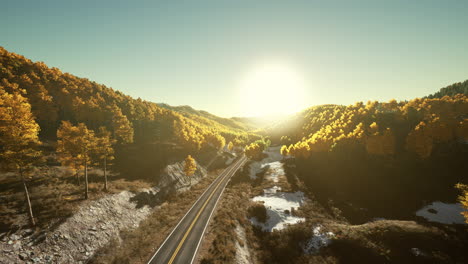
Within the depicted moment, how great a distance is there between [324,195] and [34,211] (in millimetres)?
58595

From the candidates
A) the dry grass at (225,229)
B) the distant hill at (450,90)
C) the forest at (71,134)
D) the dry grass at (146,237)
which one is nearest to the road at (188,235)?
the dry grass at (146,237)

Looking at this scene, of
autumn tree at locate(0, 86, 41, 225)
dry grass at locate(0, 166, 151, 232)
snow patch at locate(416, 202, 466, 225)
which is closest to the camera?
autumn tree at locate(0, 86, 41, 225)

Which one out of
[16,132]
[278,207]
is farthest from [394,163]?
[16,132]

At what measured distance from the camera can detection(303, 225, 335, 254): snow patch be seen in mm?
26523

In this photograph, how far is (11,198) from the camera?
22.0 metres

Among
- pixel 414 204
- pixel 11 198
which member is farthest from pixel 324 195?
pixel 11 198

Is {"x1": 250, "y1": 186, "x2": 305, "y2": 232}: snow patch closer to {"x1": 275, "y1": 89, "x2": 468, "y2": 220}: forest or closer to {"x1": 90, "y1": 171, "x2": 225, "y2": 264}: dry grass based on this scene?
{"x1": 275, "y1": 89, "x2": 468, "y2": 220}: forest

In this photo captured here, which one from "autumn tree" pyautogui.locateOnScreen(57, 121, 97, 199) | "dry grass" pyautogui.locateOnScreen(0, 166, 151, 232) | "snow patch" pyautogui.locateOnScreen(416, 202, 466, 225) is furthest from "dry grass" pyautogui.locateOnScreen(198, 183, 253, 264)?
"snow patch" pyautogui.locateOnScreen(416, 202, 466, 225)

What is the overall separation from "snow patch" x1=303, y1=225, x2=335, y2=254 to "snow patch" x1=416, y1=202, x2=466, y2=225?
23.0 metres

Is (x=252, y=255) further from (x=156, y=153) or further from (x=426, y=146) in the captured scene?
(x=426, y=146)

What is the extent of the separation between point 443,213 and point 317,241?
2995cm

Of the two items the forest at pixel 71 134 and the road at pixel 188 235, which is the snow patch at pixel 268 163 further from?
the road at pixel 188 235

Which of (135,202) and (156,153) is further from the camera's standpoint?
(156,153)

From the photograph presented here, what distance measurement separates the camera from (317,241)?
90.3ft
